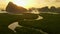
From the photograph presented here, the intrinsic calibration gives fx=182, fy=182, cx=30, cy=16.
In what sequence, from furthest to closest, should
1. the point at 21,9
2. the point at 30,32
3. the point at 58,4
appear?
the point at 58,4, the point at 21,9, the point at 30,32

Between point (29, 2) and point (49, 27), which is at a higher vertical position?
point (29, 2)

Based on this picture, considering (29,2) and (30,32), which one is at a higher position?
(29,2)

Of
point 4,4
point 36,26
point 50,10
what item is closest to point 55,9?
point 50,10

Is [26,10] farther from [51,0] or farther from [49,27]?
[49,27]

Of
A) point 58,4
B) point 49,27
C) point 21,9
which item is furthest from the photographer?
point 58,4

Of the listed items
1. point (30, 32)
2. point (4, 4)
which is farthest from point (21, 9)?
point (30, 32)

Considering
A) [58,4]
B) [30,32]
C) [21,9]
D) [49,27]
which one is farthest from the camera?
[58,4]

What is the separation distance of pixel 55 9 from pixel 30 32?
562cm

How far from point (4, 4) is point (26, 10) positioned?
1.30 m

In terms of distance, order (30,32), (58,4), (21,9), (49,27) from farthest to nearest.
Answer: (58,4) → (21,9) → (49,27) → (30,32)

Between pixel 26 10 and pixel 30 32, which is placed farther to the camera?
pixel 26 10

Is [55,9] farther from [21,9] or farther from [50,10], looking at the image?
[21,9]

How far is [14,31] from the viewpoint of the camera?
17.4ft

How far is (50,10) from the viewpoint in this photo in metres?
10.4
